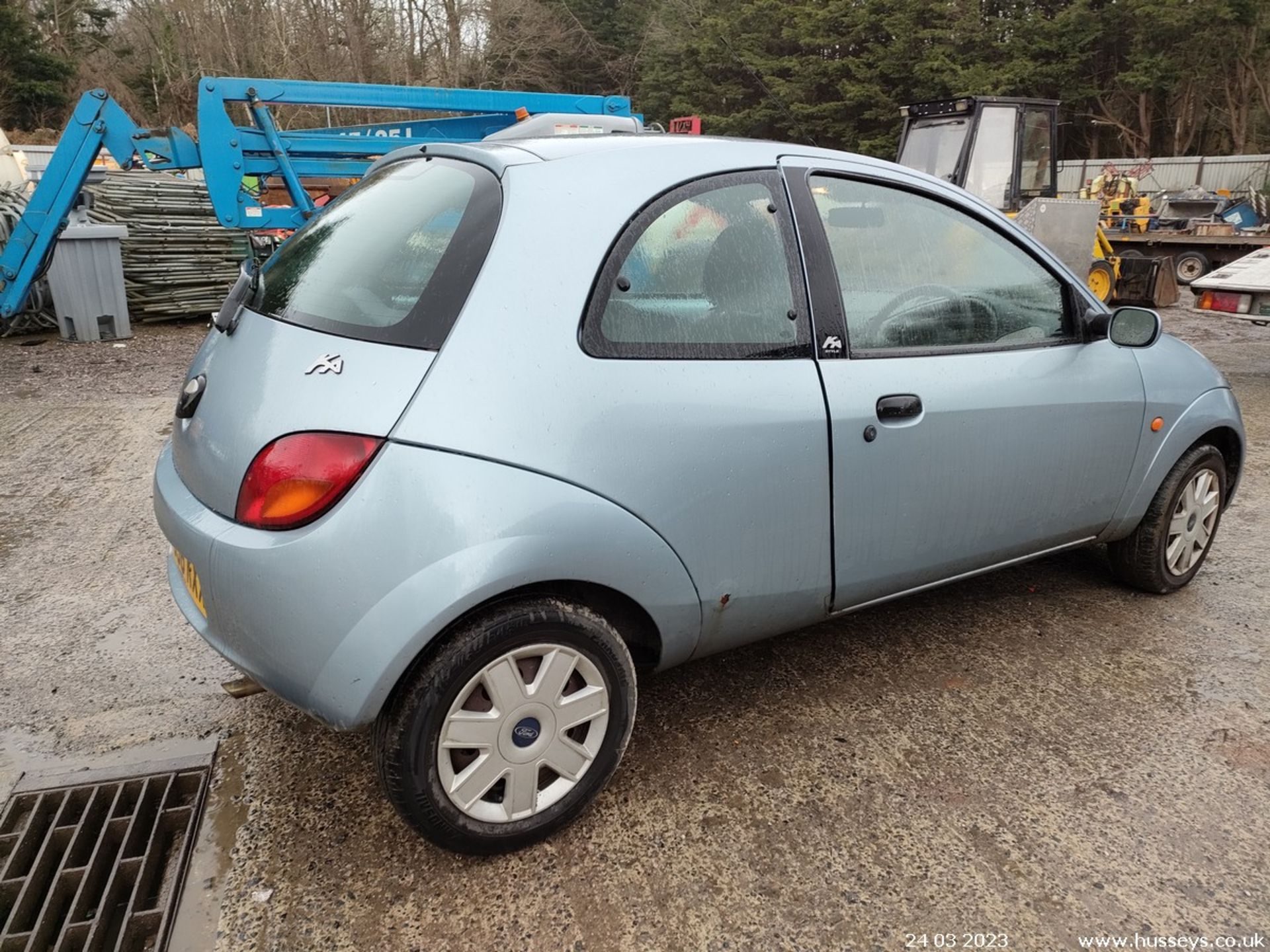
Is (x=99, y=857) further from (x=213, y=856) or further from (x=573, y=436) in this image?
(x=573, y=436)

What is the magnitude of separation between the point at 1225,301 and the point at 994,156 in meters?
4.97

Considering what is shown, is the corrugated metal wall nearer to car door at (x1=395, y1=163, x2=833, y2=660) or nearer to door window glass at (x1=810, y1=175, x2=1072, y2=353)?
door window glass at (x1=810, y1=175, x2=1072, y2=353)

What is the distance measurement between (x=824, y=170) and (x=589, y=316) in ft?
3.13

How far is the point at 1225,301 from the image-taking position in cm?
768

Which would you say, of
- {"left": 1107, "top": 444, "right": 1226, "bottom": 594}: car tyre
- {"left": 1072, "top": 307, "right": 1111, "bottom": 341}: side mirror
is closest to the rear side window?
{"left": 1072, "top": 307, "right": 1111, "bottom": 341}: side mirror

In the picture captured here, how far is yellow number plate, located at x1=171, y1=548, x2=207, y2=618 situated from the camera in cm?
216

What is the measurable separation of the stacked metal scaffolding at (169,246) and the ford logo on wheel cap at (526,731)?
31.8 ft

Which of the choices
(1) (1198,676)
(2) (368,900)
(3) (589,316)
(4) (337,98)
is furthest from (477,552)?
(4) (337,98)

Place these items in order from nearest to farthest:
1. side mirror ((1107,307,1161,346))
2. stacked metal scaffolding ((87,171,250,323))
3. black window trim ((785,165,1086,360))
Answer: black window trim ((785,165,1086,360)) < side mirror ((1107,307,1161,346)) < stacked metal scaffolding ((87,171,250,323))

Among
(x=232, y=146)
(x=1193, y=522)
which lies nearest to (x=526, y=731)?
(x=1193, y=522)

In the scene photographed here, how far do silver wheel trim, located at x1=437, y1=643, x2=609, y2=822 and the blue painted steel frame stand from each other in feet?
21.6

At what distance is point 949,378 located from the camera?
2.65 meters

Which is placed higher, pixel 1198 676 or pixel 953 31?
pixel 953 31

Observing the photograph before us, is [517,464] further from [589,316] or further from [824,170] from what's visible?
[824,170]
